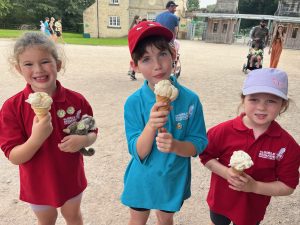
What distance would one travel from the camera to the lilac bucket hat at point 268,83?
5.98 ft

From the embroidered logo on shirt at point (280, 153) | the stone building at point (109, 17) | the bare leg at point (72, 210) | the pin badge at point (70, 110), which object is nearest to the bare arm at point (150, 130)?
the pin badge at point (70, 110)

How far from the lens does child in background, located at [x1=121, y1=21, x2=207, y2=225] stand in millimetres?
1887

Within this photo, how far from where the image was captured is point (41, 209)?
2.15 m

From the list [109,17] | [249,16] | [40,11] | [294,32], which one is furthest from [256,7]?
[40,11]

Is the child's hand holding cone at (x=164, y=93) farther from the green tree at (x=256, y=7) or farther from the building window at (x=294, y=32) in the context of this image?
the green tree at (x=256, y=7)

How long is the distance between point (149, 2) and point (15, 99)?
37001mm

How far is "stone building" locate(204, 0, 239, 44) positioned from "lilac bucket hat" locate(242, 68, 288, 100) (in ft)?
112

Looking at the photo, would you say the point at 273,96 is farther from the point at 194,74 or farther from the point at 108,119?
the point at 194,74

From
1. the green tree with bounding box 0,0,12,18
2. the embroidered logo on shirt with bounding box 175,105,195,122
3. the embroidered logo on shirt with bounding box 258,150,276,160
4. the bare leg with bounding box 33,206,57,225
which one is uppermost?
the green tree with bounding box 0,0,12,18

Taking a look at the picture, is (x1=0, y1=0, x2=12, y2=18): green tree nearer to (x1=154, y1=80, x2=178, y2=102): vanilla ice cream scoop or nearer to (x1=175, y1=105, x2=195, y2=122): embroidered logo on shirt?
(x1=175, y1=105, x2=195, y2=122): embroidered logo on shirt

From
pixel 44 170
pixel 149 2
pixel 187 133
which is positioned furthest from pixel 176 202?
pixel 149 2

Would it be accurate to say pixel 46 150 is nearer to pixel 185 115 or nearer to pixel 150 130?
pixel 150 130

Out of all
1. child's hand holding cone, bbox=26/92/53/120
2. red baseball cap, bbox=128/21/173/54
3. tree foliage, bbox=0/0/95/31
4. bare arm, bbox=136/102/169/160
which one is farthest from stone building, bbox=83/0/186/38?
bare arm, bbox=136/102/169/160

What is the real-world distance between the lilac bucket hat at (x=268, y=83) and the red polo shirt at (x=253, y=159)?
26 centimetres
